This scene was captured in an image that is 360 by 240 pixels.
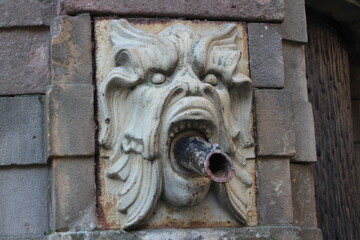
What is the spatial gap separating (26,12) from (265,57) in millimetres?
1258

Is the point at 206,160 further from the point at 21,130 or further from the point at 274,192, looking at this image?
the point at 21,130

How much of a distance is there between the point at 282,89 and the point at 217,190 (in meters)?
0.68

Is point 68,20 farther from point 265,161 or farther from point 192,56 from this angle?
point 265,161

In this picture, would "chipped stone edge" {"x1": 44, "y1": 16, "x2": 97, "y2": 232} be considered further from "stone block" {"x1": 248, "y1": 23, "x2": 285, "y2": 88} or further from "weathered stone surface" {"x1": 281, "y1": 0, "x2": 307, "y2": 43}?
"weathered stone surface" {"x1": 281, "y1": 0, "x2": 307, "y2": 43}

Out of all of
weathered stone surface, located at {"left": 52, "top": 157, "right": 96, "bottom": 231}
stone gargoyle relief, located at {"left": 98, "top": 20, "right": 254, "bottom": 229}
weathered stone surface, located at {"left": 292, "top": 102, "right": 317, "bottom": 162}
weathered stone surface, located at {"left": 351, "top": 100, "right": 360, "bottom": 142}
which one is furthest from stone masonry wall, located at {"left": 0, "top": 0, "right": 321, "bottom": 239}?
weathered stone surface, located at {"left": 351, "top": 100, "right": 360, "bottom": 142}

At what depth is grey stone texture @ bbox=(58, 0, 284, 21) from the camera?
3693 millimetres

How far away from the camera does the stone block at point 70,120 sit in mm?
3561

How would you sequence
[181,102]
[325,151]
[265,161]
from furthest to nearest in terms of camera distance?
[325,151] < [265,161] < [181,102]

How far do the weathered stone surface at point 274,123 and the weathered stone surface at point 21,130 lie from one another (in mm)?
1108

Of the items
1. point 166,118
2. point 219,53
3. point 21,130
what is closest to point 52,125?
point 21,130

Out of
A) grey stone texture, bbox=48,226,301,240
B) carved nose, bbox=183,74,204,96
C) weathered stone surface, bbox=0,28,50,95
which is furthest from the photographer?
weathered stone surface, bbox=0,28,50,95

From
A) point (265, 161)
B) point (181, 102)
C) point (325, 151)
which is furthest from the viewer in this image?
point (325, 151)

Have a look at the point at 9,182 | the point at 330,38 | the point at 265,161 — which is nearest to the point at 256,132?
the point at 265,161

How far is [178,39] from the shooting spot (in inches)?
145
